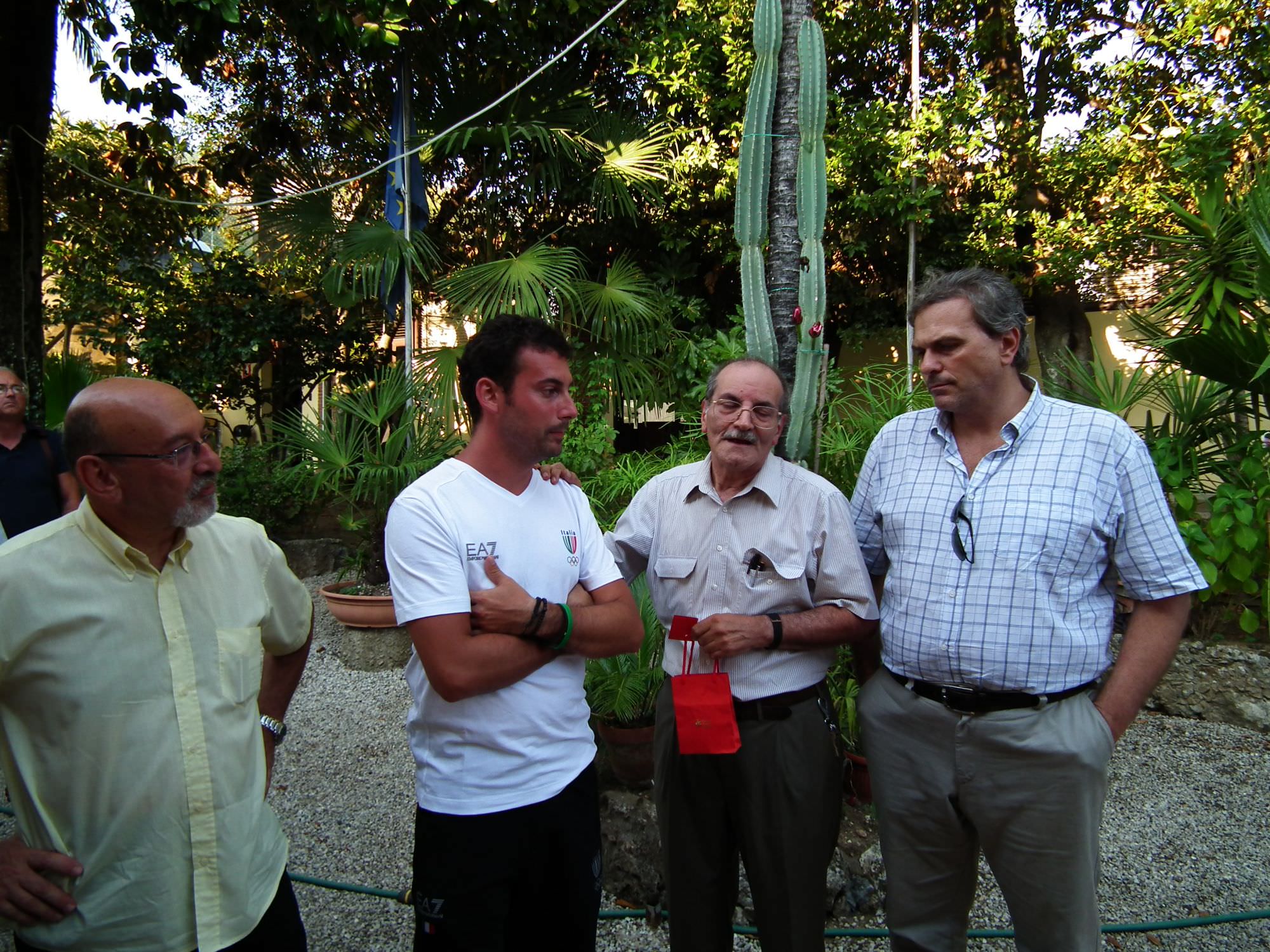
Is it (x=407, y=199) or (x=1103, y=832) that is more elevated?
(x=407, y=199)

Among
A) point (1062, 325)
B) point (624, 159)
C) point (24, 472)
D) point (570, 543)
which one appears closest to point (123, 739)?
point (570, 543)

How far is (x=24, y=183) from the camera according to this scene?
255 inches

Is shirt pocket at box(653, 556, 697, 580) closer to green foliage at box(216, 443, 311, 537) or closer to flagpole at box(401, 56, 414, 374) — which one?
flagpole at box(401, 56, 414, 374)

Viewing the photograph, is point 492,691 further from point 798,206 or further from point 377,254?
point 377,254

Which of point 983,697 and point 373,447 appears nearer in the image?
point 983,697

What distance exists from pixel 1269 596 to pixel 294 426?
5826mm

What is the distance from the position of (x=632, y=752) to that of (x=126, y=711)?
2196 millimetres

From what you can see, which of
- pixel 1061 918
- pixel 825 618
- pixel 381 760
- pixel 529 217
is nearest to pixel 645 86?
pixel 529 217

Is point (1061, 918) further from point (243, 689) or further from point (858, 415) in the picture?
point (858, 415)

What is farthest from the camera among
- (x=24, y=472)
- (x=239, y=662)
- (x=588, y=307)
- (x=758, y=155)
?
(x=588, y=307)

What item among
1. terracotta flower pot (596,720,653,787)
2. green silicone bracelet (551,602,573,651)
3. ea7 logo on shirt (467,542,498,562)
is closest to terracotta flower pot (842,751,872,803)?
terracotta flower pot (596,720,653,787)

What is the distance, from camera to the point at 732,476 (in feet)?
7.48

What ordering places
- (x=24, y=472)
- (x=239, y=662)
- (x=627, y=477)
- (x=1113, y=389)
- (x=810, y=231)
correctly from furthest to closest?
1. (x=627, y=477)
2. (x=1113, y=389)
3. (x=24, y=472)
4. (x=810, y=231)
5. (x=239, y=662)

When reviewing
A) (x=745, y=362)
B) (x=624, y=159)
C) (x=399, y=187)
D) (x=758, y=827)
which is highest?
(x=624, y=159)
